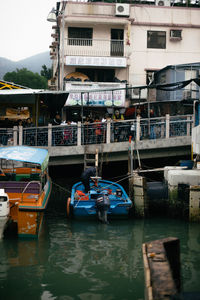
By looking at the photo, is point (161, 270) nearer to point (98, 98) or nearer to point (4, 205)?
point (4, 205)

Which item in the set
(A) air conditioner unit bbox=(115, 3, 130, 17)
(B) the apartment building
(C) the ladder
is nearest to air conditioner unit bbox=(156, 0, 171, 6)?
(B) the apartment building

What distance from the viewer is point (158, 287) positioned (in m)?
4.80

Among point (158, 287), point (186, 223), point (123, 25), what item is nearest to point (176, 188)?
point (186, 223)

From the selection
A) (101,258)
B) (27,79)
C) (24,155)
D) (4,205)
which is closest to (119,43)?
(24,155)

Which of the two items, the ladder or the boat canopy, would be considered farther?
the ladder

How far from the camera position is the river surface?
7938 mm

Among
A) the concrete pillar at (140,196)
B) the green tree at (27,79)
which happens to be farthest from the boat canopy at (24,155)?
the green tree at (27,79)

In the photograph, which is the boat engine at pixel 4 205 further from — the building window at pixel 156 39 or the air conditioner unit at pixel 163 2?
the air conditioner unit at pixel 163 2

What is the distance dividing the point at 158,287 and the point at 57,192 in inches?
596

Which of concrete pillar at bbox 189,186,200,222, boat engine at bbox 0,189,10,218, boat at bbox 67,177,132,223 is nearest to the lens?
boat engine at bbox 0,189,10,218

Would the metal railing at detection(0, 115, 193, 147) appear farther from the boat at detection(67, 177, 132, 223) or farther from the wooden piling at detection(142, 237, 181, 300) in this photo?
the wooden piling at detection(142, 237, 181, 300)

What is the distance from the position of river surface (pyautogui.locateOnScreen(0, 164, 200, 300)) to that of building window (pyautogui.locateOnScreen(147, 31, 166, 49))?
645 inches

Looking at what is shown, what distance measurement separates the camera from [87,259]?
10016 mm

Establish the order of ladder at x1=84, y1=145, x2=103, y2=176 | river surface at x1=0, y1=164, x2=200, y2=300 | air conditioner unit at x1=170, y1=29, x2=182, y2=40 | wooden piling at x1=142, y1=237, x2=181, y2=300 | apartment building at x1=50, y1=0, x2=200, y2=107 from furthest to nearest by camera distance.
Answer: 1. air conditioner unit at x1=170, y1=29, x2=182, y2=40
2. apartment building at x1=50, y1=0, x2=200, y2=107
3. ladder at x1=84, y1=145, x2=103, y2=176
4. river surface at x1=0, y1=164, x2=200, y2=300
5. wooden piling at x1=142, y1=237, x2=181, y2=300
